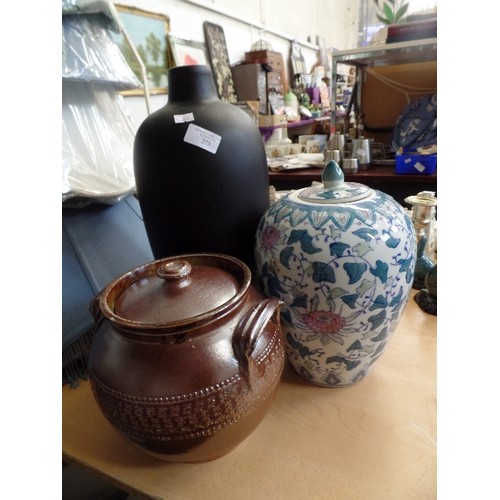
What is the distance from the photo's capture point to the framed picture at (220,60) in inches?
88.0

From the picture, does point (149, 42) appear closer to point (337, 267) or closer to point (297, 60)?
point (337, 267)

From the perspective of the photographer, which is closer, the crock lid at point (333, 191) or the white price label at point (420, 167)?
the crock lid at point (333, 191)

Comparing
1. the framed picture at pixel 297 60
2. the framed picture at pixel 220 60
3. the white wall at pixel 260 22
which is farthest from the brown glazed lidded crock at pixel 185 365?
the framed picture at pixel 297 60

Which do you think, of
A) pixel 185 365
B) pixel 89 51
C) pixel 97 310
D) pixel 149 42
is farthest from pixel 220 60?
pixel 185 365

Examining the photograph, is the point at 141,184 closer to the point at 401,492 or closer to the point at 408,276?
the point at 408,276

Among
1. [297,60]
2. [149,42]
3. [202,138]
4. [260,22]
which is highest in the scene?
[260,22]

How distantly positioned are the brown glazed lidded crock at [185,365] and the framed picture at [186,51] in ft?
5.46

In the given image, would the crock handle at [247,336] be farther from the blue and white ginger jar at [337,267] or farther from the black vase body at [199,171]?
the black vase body at [199,171]

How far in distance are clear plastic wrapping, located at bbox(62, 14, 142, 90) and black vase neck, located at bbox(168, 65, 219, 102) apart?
224 mm

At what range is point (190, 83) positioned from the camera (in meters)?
0.69

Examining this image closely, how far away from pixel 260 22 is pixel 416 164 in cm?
190

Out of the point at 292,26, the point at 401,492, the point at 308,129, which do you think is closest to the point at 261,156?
the point at 401,492

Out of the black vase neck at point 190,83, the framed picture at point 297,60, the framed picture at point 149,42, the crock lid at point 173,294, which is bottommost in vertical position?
the crock lid at point 173,294

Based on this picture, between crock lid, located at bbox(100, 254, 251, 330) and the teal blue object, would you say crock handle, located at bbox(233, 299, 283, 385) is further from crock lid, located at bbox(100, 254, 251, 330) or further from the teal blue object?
the teal blue object
